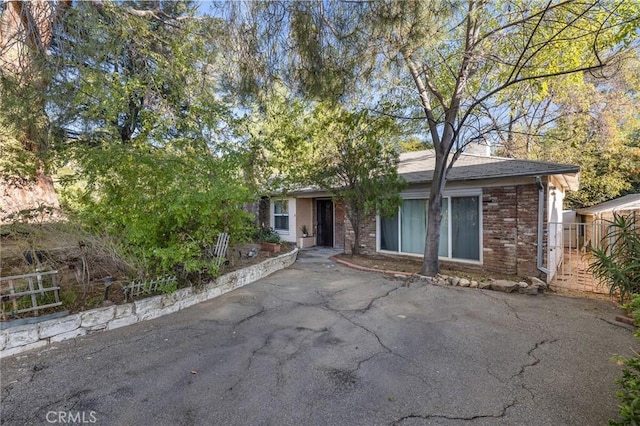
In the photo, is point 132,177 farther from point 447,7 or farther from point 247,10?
point 447,7

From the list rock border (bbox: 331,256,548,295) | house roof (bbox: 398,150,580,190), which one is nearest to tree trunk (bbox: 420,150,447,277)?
rock border (bbox: 331,256,548,295)

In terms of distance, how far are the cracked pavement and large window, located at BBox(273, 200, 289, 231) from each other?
332 inches

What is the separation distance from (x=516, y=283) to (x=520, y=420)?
454 centimetres

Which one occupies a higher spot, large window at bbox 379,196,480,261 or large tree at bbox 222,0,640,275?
large tree at bbox 222,0,640,275

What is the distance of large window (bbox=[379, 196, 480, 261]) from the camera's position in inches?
317

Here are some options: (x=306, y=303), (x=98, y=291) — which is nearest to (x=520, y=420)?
(x=306, y=303)

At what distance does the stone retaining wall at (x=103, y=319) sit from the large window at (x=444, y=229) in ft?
18.3

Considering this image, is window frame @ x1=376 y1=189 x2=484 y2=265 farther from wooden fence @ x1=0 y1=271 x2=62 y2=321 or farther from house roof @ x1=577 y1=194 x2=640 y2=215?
wooden fence @ x1=0 y1=271 x2=62 y2=321

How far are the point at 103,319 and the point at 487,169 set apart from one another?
889cm

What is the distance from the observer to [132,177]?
17.0ft

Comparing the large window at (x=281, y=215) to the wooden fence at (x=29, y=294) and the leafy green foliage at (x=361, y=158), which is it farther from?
the wooden fence at (x=29, y=294)

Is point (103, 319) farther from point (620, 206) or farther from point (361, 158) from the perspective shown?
point (620, 206)

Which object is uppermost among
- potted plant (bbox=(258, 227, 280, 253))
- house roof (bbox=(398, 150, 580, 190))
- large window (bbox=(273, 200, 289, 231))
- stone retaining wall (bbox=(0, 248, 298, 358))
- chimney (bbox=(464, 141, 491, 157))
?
chimney (bbox=(464, 141, 491, 157))

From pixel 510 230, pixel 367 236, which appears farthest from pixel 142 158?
pixel 510 230
